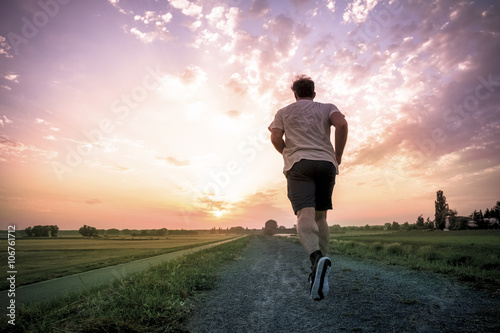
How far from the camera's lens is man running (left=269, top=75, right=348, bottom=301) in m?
2.94

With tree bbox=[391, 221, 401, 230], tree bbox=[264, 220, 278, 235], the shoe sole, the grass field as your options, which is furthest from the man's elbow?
tree bbox=[264, 220, 278, 235]

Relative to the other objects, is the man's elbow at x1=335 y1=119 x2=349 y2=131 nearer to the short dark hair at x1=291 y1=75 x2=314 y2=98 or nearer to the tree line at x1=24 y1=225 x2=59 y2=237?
the short dark hair at x1=291 y1=75 x2=314 y2=98

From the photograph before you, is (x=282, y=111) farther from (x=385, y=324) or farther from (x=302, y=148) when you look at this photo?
(x=385, y=324)

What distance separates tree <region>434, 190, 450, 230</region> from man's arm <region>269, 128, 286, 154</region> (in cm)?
10974

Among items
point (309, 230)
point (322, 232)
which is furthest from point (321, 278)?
point (322, 232)

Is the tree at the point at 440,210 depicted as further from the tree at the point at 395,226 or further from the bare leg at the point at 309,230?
the bare leg at the point at 309,230

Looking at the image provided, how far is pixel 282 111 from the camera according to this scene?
3.38 meters

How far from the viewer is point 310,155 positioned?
3018 mm

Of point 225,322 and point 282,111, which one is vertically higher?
point 282,111

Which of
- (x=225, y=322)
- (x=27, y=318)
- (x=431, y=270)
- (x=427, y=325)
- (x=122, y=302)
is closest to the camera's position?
(x=427, y=325)

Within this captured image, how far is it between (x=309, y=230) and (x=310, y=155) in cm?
94

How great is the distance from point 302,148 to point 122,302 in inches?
143

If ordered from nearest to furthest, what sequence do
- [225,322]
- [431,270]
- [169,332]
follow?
[169,332]
[225,322]
[431,270]

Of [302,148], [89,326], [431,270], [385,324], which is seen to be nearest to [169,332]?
[89,326]
